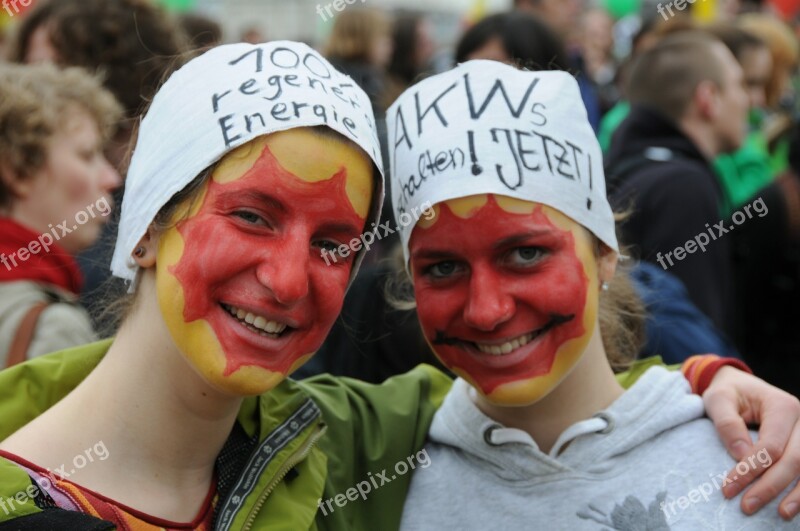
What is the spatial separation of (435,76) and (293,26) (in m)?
12.0

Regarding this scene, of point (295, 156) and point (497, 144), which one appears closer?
point (295, 156)

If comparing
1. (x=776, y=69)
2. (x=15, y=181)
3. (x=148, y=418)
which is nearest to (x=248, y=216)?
(x=148, y=418)

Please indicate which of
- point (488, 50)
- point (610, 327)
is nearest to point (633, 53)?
point (488, 50)

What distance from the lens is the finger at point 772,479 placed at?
2.51m

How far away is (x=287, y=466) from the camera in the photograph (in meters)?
2.59

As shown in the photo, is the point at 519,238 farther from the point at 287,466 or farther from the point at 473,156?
the point at 287,466

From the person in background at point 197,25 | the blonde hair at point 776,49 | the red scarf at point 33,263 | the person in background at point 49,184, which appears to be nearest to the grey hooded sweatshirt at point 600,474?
the person in background at point 49,184

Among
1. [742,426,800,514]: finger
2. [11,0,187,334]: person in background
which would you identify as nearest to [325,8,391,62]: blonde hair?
[11,0,187,334]: person in background

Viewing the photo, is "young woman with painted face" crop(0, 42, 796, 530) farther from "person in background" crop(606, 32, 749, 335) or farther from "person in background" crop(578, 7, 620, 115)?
"person in background" crop(578, 7, 620, 115)

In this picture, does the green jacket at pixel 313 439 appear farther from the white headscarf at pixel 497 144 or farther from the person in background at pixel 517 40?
the person in background at pixel 517 40

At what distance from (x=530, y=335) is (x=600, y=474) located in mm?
376

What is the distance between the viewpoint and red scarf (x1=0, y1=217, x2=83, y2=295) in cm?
337

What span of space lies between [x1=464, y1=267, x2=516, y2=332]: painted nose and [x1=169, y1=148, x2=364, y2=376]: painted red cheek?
1.24 ft

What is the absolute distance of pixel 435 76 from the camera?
9.48 ft
